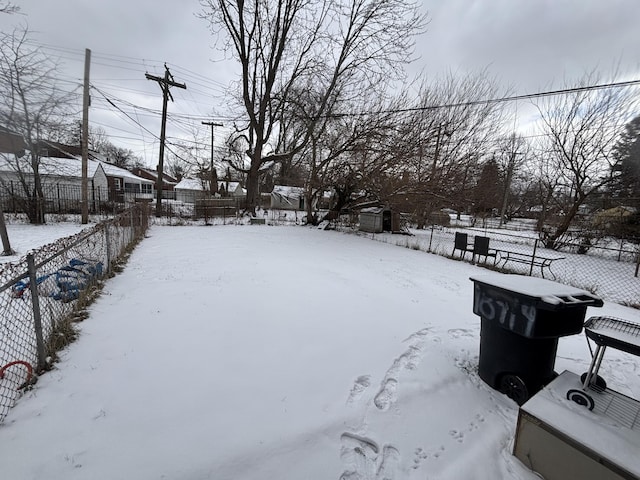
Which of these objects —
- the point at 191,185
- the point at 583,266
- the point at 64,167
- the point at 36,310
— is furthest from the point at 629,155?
the point at 191,185

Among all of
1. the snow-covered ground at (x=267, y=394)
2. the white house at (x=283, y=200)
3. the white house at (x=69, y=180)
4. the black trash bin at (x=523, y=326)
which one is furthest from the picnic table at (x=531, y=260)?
the white house at (x=283, y=200)

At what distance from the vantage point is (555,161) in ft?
45.0

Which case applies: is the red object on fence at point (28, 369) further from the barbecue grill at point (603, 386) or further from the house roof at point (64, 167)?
the house roof at point (64, 167)

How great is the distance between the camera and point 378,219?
1633 centimetres

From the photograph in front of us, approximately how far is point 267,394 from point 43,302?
3540 mm

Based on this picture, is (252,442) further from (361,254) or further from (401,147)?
(401,147)

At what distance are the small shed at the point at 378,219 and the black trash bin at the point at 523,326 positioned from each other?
1370 centimetres

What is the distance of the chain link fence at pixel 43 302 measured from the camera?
7.72ft

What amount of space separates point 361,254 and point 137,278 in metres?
6.29

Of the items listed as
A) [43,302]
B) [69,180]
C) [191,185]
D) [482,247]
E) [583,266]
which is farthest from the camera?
[191,185]

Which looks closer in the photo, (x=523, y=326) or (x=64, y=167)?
(x=523, y=326)

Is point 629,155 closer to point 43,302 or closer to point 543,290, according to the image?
point 543,290

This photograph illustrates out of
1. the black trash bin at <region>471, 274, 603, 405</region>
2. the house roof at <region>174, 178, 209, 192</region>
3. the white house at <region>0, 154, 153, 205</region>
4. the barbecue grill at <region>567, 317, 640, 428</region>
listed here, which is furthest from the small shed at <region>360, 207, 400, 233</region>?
the house roof at <region>174, 178, 209, 192</region>

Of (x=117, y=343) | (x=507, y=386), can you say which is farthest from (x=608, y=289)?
(x=117, y=343)
